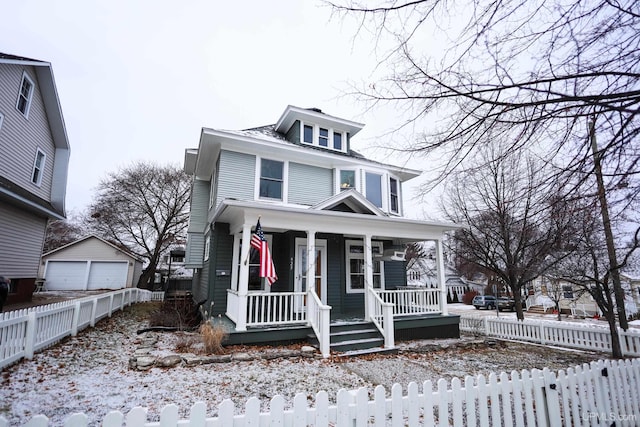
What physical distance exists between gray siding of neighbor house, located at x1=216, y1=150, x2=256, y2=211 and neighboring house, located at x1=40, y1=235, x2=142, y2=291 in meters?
20.6

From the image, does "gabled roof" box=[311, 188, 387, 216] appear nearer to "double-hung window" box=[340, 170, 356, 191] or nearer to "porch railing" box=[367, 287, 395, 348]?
"double-hung window" box=[340, 170, 356, 191]

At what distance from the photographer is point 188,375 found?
5000 millimetres

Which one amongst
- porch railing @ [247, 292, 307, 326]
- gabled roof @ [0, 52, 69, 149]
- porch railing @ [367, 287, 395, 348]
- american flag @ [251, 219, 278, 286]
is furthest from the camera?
gabled roof @ [0, 52, 69, 149]

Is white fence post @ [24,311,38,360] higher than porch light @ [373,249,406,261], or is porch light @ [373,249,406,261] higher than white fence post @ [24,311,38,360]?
porch light @ [373,249,406,261]

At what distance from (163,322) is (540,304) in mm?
32087

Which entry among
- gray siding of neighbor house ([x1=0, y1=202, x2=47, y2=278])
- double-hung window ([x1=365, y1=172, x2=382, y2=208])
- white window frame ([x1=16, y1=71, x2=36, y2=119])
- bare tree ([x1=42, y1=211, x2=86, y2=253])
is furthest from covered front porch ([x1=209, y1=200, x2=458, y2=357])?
bare tree ([x1=42, y1=211, x2=86, y2=253])

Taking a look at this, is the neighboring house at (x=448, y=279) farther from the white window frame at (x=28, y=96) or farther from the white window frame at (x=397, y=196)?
the white window frame at (x=28, y=96)

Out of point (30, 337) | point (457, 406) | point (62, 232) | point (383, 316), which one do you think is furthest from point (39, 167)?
point (62, 232)

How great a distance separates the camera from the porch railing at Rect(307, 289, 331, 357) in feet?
22.0

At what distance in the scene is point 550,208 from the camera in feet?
11.8

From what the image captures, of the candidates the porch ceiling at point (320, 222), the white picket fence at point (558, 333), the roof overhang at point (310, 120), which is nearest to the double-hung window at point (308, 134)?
the roof overhang at point (310, 120)

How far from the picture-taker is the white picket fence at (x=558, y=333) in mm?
7820

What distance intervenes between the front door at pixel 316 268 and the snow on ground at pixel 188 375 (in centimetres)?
274

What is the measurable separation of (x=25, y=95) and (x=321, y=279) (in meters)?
→ 13.9
